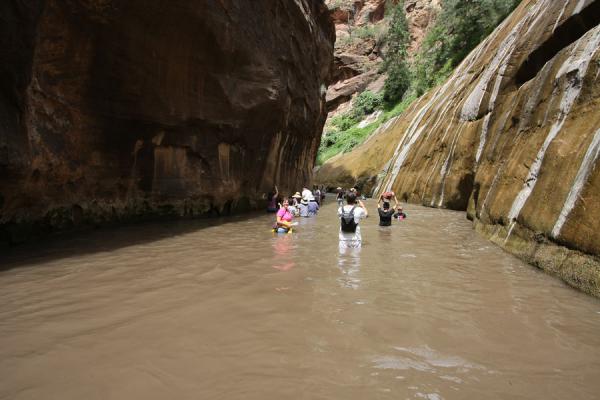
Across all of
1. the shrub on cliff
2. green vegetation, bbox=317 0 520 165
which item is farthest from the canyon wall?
the shrub on cliff

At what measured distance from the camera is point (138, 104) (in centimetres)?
1014

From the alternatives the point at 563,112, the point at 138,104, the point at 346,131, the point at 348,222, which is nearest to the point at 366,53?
the point at 346,131

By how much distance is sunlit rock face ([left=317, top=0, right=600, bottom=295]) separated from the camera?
545 cm

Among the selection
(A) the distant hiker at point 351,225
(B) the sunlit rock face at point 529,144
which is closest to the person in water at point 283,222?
(A) the distant hiker at point 351,225

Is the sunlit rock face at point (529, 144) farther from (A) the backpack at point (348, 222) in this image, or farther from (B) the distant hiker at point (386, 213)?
(A) the backpack at point (348, 222)

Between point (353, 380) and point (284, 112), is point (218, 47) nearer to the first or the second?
point (284, 112)

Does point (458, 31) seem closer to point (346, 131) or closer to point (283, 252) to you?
point (346, 131)

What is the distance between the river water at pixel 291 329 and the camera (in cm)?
260

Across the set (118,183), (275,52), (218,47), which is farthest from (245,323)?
(275,52)

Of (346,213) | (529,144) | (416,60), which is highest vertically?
(416,60)

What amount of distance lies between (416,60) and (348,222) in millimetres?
43736

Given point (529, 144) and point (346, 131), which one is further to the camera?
point (346, 131)

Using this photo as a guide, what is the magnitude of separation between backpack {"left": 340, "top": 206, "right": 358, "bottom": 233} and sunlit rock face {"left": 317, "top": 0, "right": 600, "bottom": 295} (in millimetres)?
2838

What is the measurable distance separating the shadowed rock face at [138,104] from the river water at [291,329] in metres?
2.30
